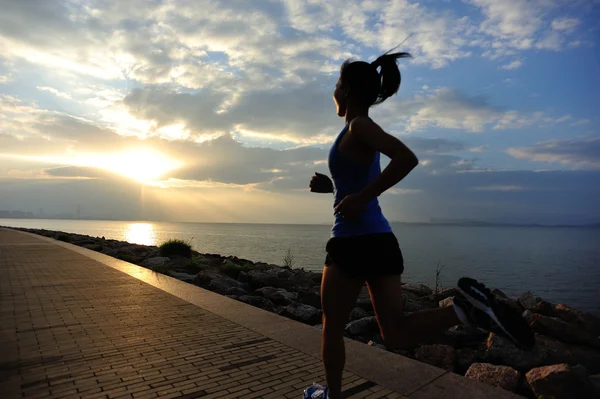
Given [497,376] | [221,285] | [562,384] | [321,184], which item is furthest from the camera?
[221,285]

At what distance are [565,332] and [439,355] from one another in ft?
8.34

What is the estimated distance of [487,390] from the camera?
304cm

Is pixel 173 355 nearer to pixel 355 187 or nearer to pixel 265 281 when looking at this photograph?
pixel 355 187

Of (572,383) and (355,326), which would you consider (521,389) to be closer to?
(572,383)

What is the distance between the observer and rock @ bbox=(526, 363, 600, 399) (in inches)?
134

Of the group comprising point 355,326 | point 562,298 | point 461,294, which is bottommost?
point 562,298

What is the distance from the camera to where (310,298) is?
8.80 metres

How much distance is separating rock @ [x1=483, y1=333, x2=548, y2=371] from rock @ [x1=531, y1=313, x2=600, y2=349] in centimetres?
156

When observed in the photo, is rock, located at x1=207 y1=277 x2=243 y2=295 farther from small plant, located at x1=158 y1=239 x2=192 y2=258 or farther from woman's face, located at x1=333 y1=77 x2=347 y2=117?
small plant, located at x1=158 y1=239 x2=192 y2=258

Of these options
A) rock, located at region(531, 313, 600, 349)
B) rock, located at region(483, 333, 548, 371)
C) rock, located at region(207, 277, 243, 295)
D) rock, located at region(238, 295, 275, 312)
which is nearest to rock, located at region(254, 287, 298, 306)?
rock, located at region(238, 295, 275, 312)

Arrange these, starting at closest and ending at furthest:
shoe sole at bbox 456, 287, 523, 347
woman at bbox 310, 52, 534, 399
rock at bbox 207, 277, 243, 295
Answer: shoe sole at bbox 456, 287, 523, 347 → woman at bbox 310, 52, 534, 399 → rock at bbox 207, 277, 243, 295

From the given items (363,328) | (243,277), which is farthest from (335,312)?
(243,277)

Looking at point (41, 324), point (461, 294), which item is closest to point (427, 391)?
point (461, 294)

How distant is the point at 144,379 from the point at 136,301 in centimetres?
329
